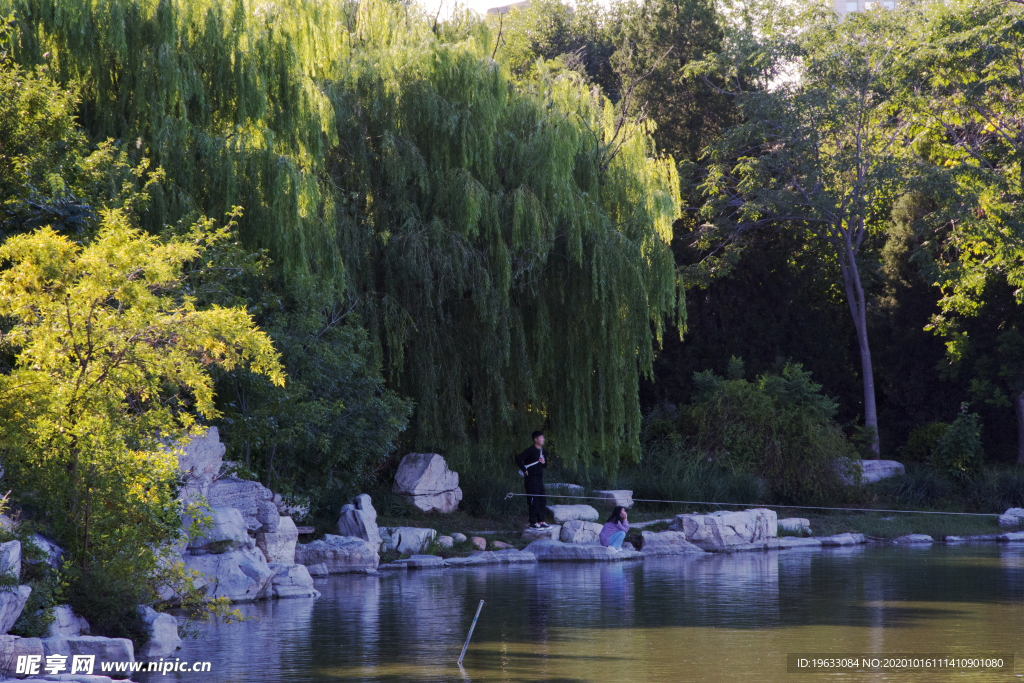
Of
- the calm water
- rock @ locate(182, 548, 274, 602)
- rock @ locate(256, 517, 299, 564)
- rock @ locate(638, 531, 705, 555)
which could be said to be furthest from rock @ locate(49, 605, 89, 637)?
rock @ locate(638, 531, 705, 555)

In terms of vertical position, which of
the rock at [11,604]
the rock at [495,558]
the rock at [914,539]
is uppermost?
the rock at [11,604]

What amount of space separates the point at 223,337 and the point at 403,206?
7584 mm

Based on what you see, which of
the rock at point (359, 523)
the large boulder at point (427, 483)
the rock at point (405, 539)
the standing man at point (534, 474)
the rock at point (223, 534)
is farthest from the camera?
the large boulder at point (427, 483)

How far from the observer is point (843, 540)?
Answer: 60.6 feet

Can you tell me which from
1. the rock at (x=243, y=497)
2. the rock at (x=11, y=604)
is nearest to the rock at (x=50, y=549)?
the rock at (x=11, y=604)

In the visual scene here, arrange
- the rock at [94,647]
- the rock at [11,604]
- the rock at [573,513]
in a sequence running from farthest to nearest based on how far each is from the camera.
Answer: the rock at [573,513]
the rock at [94,647]
the rock at [11,604]

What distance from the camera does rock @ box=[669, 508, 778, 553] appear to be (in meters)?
17.5

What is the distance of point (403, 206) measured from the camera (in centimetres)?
1695

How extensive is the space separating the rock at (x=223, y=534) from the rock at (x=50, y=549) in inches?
81.0

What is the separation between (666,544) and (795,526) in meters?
3.45

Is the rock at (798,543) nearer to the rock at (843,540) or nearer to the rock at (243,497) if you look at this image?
the rock at (843,540)

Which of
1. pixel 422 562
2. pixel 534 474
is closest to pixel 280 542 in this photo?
pixel 422 562

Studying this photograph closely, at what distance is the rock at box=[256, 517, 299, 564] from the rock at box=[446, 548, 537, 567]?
104 inches

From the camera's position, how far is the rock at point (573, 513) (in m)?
17.9
